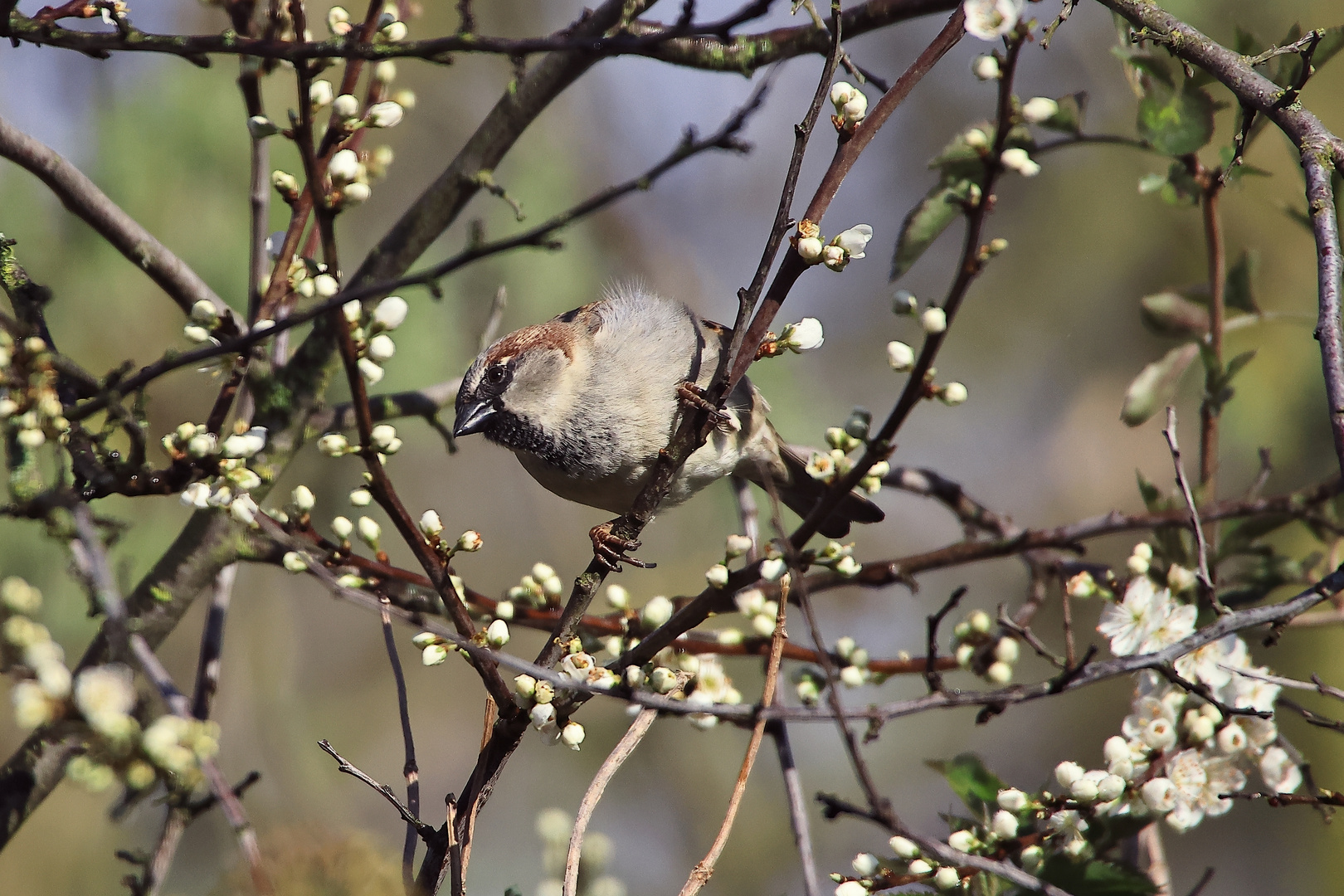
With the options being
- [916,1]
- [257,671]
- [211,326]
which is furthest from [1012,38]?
[257,671]

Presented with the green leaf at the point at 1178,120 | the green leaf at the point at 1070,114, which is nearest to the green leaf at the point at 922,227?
the green leaf at the point at 1070,114

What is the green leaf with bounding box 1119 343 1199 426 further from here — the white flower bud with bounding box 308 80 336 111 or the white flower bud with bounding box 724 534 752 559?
the white flower bud with bounding box 308 80 336 111

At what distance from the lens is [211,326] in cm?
238

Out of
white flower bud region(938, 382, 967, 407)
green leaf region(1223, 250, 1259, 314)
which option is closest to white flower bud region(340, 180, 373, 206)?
white flower bud region(938, 382, 967, 407)

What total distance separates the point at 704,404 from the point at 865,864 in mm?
986

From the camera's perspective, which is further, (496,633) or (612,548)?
(612,548)

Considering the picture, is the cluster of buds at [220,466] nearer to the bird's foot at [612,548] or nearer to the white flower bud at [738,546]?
the bird's foot at [612,548]

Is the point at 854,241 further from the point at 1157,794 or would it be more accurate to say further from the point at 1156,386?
the point at 1156,386

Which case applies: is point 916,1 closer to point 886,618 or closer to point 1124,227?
point 886,618

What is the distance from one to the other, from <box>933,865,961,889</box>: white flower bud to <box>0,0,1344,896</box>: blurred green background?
→ 2.71 metres

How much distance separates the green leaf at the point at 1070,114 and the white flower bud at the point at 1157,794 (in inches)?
67.9

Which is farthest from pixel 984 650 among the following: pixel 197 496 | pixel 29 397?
pixel 29 397

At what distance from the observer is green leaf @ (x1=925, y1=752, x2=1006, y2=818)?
245 centimetres

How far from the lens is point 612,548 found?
8.90 feet
